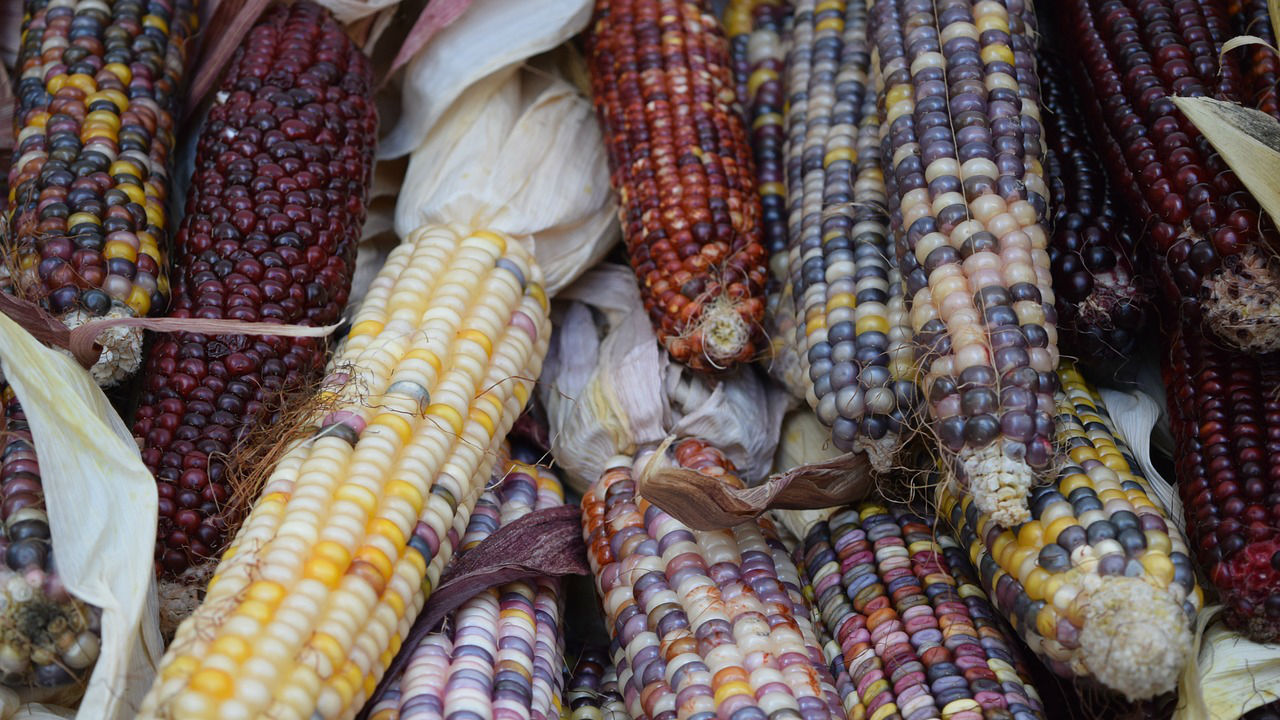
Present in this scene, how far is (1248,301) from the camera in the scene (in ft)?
5.24

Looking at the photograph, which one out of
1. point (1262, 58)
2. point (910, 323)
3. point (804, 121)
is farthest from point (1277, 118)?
point (804, 121)

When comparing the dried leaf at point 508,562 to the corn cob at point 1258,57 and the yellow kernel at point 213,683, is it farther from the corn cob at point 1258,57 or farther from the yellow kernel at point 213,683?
the corn cob at point 1258,57

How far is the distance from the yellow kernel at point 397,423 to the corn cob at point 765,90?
87 centimetres

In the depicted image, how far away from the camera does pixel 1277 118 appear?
69.5 inches

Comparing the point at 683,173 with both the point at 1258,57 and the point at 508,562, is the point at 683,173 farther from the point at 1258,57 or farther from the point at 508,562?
the point at 1258,57

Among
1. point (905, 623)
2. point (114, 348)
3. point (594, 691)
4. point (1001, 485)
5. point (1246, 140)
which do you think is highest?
point (1246, 140)

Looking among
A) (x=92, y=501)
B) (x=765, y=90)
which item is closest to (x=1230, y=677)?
(x=765, y=90)

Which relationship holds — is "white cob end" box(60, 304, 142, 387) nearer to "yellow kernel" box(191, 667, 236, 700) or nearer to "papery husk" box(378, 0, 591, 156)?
"yellow kernel" box(191, 667, 236, 700)

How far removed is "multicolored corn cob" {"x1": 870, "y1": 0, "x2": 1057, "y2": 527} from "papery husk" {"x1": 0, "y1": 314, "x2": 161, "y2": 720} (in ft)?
3.76

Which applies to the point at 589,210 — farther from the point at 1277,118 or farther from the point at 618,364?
the point at 1277,118

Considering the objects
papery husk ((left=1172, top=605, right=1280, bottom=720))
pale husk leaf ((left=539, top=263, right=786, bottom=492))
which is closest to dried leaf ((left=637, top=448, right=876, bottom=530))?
pale husk leaf ((left=539, top=263, right=786, bottom=492))

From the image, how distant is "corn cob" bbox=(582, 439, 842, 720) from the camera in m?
1.52

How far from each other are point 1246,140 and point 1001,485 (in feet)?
2.15

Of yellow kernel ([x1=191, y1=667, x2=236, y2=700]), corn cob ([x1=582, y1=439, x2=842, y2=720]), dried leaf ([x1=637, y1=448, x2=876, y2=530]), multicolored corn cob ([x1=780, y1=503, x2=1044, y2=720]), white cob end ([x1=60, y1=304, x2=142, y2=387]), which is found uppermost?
white cob end ([x1=60, y1=304, x2=142, y2=387])
